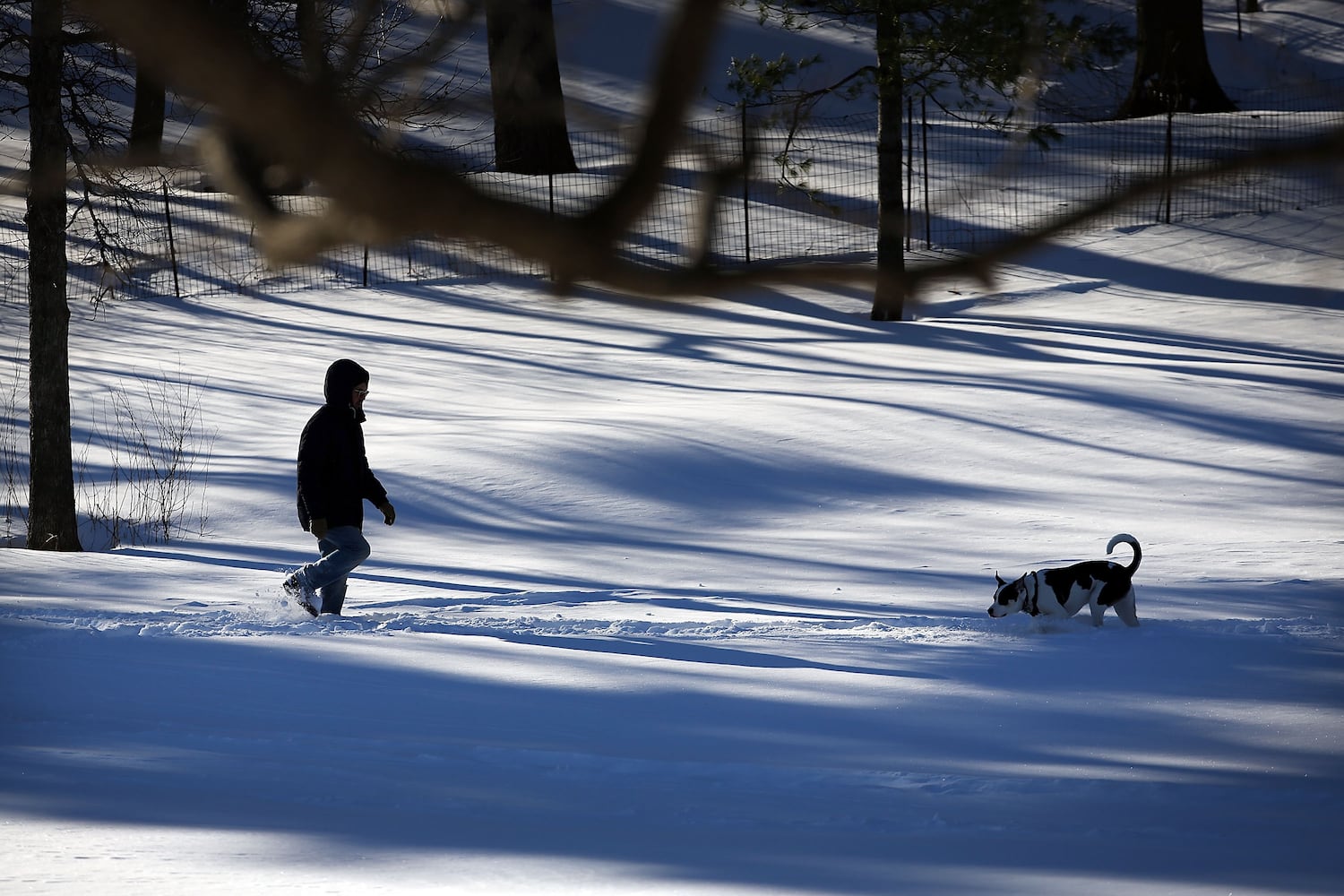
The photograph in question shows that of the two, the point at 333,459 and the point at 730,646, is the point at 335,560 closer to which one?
the point at 333,459

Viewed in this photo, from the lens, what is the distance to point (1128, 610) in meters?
7.57

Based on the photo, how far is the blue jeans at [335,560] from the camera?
8125 millimetres

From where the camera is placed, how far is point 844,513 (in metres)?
11.6

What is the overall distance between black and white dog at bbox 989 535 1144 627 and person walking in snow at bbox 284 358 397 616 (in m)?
3.90

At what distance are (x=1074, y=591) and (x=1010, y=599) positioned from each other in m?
0.36

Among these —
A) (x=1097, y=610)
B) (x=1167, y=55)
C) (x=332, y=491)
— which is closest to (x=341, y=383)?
(x=332, y=491)

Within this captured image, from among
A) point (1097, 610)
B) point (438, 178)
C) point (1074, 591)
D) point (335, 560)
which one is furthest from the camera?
point (335, 560)

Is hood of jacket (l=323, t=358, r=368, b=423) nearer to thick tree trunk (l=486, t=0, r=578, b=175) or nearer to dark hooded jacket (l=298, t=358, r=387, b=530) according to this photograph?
dark hooded jacket (l=298, t=358, r=387, b=530)

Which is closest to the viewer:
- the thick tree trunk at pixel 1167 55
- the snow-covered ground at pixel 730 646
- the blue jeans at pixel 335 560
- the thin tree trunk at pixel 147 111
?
the thin tree trunk at pixel 147 111

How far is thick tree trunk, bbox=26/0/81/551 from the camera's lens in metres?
10.1

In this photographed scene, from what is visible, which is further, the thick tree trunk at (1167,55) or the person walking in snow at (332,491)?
the person walking in snow at (332,491)

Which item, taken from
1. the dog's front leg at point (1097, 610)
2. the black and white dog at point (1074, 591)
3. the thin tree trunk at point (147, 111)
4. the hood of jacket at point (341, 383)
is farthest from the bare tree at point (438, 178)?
the hood of jacket at point (341, 383)

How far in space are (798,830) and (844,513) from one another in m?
6.70

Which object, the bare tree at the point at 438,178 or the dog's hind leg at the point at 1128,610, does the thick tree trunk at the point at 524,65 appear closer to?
the bare tree at the point at 438,178
